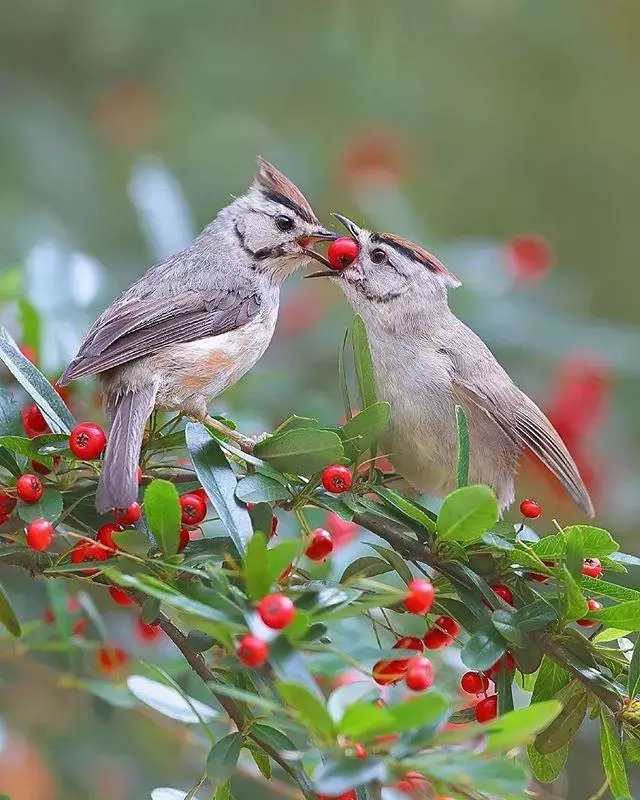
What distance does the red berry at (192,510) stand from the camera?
1.90 metres

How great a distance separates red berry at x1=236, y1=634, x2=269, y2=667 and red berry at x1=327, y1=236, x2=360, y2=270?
1.96 metres

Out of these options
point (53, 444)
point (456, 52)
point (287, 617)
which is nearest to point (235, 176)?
point (456, 52)

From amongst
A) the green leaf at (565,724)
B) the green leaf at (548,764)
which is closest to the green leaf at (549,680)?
the green leaf at (565,724)

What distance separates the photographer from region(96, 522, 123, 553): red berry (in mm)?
1846

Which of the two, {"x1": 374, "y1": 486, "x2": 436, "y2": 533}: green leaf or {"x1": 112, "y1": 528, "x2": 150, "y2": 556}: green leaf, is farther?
{"x1": 374, "y1": 486, "x2": 436, "y2": 533}: green leaf

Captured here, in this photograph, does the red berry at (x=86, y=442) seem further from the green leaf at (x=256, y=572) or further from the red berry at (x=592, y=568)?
the red berry at (x=592, y=568)

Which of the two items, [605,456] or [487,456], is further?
[605,456]

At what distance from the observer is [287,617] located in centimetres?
150

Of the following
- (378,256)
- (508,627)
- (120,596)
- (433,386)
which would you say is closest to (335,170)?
(378,256)

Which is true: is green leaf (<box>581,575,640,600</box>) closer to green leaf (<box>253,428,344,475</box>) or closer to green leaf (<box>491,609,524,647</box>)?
green leaf (<box>491,609,524,647</box>)

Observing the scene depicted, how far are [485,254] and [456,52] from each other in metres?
2.11

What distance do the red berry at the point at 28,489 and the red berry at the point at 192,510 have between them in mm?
239

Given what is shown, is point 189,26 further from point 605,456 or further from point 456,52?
point 605,456

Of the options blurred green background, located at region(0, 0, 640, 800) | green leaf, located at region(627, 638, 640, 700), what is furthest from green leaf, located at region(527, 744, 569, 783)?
blurred green background, located at region(0, 0, 640, 800)
